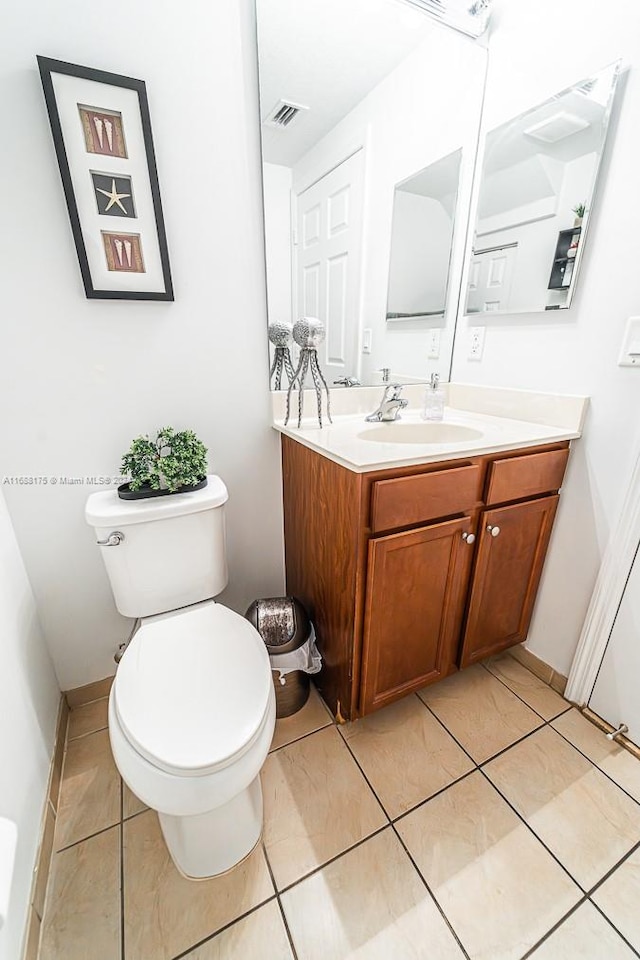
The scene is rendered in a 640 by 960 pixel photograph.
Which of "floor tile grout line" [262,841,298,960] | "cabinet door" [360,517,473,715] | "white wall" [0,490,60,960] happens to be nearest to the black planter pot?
"white wall" [0,490,60,960]

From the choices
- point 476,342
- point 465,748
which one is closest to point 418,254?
point 476,342

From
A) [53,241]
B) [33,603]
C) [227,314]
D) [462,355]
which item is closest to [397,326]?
[462,355]

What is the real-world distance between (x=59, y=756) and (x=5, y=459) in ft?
2.83

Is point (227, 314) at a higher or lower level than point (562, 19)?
lower

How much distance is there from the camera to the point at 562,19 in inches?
40.9

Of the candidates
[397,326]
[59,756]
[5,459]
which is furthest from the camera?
[397,326]

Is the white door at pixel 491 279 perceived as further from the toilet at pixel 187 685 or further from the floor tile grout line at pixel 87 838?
the floor tile grout line at pixel 87 838

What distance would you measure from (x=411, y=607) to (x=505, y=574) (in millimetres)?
384

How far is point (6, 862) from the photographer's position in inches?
20.6

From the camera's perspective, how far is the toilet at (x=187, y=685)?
71 cm

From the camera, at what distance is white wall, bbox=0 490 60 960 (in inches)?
29.3

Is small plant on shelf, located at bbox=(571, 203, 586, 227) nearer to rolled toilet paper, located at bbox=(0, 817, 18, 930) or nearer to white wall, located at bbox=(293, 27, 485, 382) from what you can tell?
white wall, located at bbox=(293, 27, 485, 382)

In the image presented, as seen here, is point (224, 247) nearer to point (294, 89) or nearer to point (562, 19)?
point (294, 89)

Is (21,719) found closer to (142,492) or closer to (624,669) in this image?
(142,492)
